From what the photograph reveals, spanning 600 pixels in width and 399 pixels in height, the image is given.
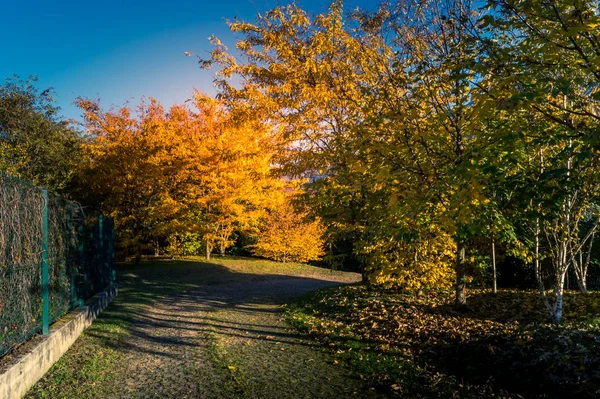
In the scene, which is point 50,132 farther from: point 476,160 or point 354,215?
point 476,160

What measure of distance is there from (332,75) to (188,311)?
6.31m

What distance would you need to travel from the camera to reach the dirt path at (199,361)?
14.0 ft

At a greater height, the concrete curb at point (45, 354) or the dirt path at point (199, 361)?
the concrete curb at point (45, 354)

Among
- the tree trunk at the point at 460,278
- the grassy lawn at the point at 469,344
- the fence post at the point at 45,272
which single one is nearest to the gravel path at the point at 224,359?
the grassy lawn at the point at 469,344

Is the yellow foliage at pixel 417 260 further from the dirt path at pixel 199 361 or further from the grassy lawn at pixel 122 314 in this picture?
the grassy lawn at pixel 122 314

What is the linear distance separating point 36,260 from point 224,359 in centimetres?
278

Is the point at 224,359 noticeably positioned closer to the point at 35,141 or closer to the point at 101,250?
the point at 101,250

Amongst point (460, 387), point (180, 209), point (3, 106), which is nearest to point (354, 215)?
point (460, 387)

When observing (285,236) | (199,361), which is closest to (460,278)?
(199,361)

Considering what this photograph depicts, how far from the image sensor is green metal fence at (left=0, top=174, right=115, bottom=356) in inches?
166

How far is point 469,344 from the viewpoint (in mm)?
5332

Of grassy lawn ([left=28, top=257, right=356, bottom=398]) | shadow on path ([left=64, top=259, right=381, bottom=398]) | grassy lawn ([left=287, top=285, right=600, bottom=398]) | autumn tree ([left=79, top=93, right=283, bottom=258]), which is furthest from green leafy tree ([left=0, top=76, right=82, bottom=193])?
grassy lawn ([left=287, top=285, right=600, bottom=398])

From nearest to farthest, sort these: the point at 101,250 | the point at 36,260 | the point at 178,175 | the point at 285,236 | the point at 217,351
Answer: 1. the point at 36,260
2. the point at 217,351
3. the point at 101,250
4. the point at 178,175
5. the point at 285,236

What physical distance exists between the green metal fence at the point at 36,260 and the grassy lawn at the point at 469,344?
3.93 metres
